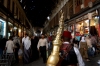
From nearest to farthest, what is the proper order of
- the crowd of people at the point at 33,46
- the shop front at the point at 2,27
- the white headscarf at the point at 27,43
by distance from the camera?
the crowd of people at the point at 33,46
the white headscarf at the point at 27,43
the shop front at the point at 2,27

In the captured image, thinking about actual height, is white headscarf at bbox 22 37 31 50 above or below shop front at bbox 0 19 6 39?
below

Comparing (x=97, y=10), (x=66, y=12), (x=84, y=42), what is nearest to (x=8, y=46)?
(x=84, y=42)

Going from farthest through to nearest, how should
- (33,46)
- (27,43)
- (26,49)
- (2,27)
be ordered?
(2,27), (33,46), (26,49), (27,43)

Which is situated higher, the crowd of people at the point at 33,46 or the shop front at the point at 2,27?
the shop front at the point at 2,27

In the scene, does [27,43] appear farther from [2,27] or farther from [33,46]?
[2,27]

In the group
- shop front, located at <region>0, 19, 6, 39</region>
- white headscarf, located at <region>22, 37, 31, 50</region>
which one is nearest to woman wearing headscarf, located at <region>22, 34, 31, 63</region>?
Answer: white headscarf, located at <region>22, 37, 31, 50</region>

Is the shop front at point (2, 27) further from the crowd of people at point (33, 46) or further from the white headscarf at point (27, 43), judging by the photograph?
the white headscarf at point (27, 43)

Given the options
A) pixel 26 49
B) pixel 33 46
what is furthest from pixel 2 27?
pixel 26 49

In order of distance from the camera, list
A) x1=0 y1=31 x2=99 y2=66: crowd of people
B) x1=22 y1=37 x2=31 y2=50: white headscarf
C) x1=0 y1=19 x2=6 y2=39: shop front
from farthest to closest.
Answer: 1. x1=0 y1=19 x2=6 y2=39: shop front
2. x1=22 y1=37 x2=31 y2=50: white headscarf
3. x1=0 y1=31 x2=99 y2=66: crowd of people

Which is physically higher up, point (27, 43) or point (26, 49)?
point (27, 43)

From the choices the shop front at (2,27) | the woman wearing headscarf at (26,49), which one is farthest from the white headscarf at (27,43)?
the shop front at (2,27)

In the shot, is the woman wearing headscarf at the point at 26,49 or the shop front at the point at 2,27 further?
the shop front at the point at 2,27

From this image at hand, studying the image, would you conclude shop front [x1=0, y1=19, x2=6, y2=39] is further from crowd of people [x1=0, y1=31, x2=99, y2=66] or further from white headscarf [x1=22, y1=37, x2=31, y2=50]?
white headscarf [x1=22, y1=37, x2=31, y2=50]

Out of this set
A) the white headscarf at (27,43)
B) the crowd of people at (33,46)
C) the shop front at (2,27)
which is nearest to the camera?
the crowd of people at (33,46)
